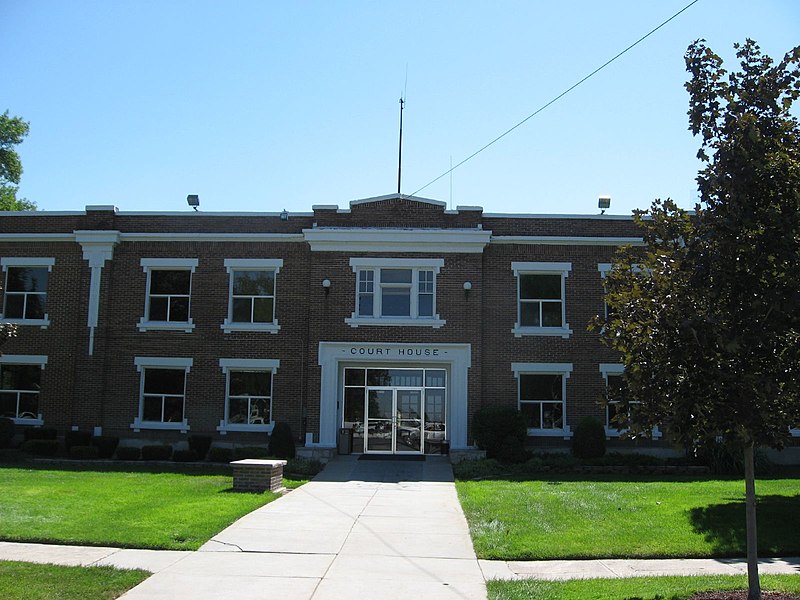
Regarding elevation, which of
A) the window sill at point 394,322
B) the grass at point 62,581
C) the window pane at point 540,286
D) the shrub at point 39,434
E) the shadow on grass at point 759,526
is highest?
the window pane at point 540,286

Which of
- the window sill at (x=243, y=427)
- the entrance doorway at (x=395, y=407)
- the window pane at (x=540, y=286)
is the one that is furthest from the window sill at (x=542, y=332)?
the window sill at (x=243, y=427)

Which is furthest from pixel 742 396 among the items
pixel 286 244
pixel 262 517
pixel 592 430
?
pixel 286 244

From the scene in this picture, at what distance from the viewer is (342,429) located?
→ 2278 centimetres

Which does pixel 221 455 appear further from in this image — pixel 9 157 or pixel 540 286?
pixel 9 157

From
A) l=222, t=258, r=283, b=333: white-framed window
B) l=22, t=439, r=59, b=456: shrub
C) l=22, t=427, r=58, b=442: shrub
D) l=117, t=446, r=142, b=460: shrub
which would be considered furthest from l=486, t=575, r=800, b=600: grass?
l=22, t=427, r=58, b=442: shrub

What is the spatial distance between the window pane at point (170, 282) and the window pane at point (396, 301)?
6554mm

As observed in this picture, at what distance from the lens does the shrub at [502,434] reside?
21078 millimetres

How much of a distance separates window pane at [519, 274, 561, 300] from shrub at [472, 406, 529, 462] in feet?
13.5

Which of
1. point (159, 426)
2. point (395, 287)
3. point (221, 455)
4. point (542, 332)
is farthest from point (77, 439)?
point (542, 332)

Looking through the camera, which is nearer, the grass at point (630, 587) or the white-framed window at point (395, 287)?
the grass at point (630, 587)

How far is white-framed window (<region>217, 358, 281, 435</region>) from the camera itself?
2294cm

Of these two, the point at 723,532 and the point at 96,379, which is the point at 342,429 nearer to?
the point at 96,379

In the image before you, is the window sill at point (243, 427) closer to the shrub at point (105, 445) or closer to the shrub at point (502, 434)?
the shrub at point (105, 445)

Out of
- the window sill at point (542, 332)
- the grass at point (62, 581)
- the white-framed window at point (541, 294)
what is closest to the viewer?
the grass at point (62, 581)
